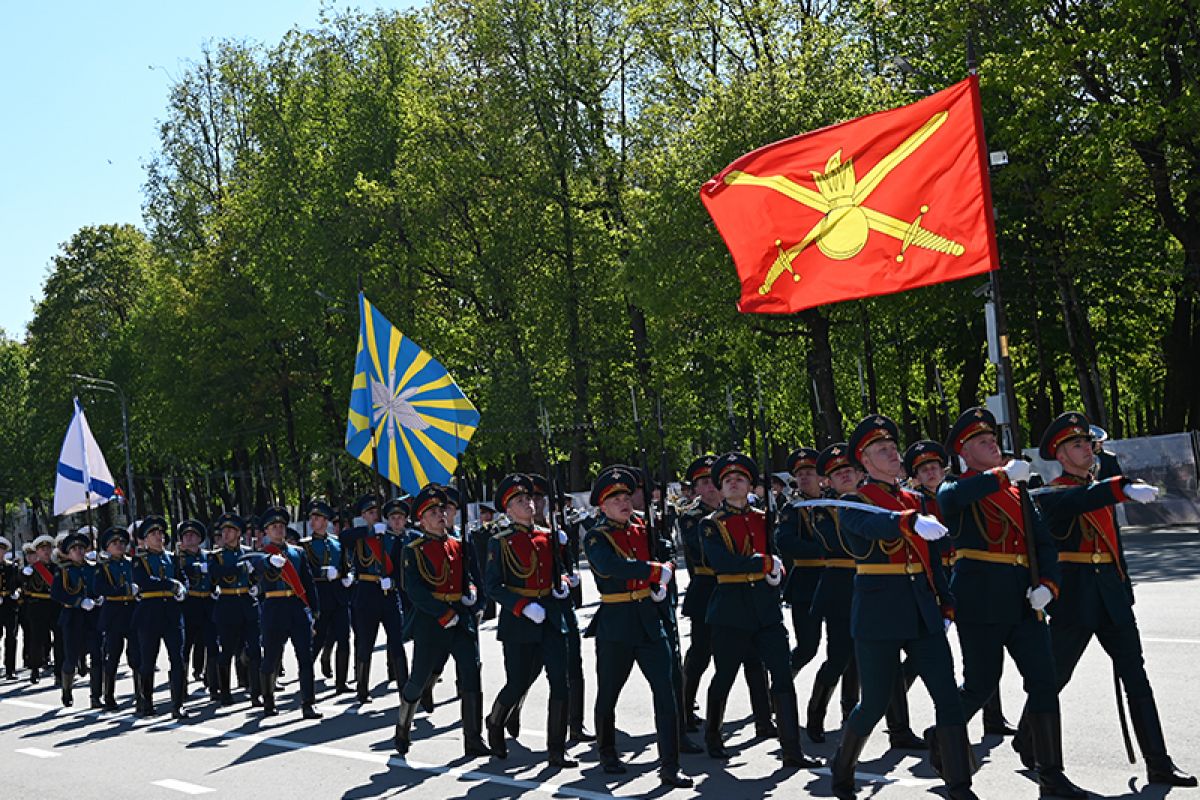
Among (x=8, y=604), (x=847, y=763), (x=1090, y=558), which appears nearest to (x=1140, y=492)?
(x=1090, y=558)

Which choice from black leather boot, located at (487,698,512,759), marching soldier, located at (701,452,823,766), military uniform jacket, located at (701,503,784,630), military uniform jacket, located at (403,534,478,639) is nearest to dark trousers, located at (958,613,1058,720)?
marching soldier, located at (701,452,823,766)

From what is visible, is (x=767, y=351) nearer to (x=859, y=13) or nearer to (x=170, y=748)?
(x=859, y=13)

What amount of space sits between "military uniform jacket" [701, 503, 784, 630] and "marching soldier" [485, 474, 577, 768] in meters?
1.22

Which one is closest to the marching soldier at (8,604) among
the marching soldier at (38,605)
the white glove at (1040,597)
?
the marching soldier at (38,605)

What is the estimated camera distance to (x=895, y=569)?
26.2 ft

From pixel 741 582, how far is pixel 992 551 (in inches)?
78.1

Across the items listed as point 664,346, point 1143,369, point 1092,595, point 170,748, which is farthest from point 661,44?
point 1092,595

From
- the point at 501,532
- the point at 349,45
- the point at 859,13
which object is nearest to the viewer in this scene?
the point at 501,532

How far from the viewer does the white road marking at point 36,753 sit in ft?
42.3

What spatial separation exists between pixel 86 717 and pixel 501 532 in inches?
284

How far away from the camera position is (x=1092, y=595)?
8227mm

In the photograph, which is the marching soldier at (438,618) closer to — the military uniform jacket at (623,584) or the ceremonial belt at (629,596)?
the military uniform jacket at (623,584)

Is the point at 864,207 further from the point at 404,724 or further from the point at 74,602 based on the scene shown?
the point at 74,602

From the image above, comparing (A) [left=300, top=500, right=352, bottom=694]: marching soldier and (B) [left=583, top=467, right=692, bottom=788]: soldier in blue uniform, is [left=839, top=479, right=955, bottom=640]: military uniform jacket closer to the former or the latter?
(B) [left=583, top=467, right=692, bottom=788]: soldier in blue uniform
